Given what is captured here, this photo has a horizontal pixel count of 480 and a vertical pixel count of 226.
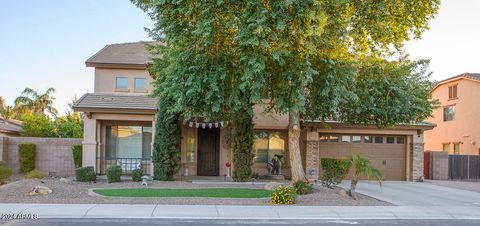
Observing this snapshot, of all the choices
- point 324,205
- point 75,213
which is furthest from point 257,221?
point 75,213

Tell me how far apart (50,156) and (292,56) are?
1514cm

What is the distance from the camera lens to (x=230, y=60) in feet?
54.4

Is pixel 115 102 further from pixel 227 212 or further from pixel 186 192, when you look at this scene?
pixel 227 212

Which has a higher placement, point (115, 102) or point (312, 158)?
point (115, 102)

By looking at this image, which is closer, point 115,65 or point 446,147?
point 115,65

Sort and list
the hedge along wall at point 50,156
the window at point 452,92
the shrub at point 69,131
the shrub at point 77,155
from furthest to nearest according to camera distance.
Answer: the window at point 452,92
the shrub at point 69,131
the hedge along wall at point 50,156
the shrub at point 77,155

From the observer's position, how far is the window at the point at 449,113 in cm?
3756

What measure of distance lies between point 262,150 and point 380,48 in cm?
841

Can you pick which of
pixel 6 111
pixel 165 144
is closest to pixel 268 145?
pixel 165 144

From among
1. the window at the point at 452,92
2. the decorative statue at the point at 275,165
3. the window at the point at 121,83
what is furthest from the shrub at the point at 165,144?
the window at the point at 452,92

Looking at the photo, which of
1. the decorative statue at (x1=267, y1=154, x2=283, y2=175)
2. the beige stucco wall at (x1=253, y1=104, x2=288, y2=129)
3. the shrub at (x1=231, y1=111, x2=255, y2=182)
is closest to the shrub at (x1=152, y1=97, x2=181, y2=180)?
the shrub at (x1=231, y1=111, x2=255, y2=182)

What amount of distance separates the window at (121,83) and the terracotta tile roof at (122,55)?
0.87 m

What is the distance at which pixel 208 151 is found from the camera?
25.2 meters

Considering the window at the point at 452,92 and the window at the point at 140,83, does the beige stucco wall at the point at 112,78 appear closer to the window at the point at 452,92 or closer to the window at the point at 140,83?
the window at the point at 140,83
